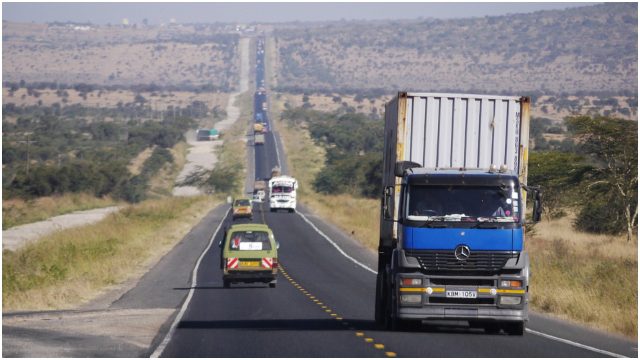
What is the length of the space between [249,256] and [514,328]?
1589 centimetres

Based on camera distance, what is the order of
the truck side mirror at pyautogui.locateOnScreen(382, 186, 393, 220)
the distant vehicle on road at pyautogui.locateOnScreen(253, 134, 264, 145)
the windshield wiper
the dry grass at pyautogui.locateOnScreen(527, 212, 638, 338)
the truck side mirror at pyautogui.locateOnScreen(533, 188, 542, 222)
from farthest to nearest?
the distant vehicle on road at pyautogui.locateOnScreen(253, 134, 264, 145), the dry grass at pyautogui.locateOnScreen(527, 212, 638, 338), the truck side mirror at pyautogui.locateOnScreen(382, 186, 393, 220), the windshield wiper, the truck side mirror at pyautogui.locateOnScreen(533, 188, 542, 222)

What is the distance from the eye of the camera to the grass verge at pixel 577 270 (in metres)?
25.0

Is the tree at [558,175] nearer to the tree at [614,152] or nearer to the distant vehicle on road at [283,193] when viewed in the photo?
the tree at [614,152]

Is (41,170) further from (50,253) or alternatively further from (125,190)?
(50,253)

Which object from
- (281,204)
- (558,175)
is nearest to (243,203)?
(281,204)

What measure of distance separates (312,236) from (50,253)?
16348mm

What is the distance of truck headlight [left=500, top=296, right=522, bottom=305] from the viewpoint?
18766 mm

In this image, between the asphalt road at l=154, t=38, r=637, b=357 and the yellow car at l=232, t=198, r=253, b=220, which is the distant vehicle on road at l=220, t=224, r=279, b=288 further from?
the yellow car at l=232, t=198, r=253, b=220

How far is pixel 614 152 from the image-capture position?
52.5m

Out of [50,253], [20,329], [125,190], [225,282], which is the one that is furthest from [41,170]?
[20,329]

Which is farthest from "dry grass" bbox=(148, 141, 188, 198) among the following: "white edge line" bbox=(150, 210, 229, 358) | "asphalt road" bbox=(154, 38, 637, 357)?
"asphalt road" bbox=(154, 38, 637, 357)

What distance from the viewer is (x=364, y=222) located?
7300 centimetres

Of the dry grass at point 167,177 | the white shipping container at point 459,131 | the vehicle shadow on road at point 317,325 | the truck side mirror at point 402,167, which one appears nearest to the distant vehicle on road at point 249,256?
the vehicle shadow on road at point 317,325

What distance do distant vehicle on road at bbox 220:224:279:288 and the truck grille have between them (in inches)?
632
